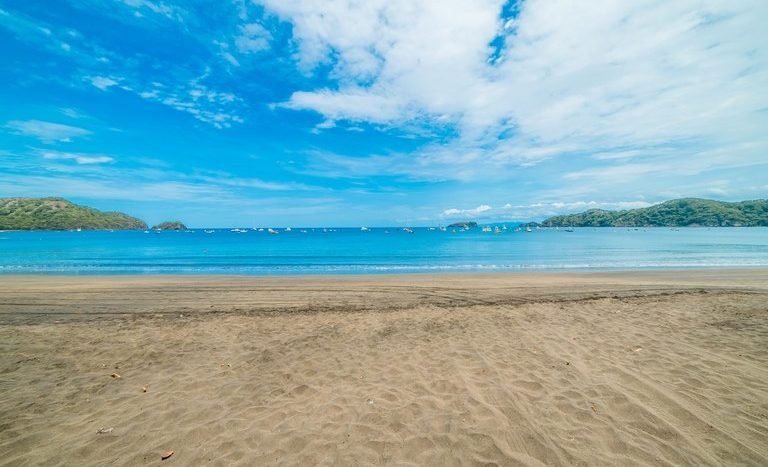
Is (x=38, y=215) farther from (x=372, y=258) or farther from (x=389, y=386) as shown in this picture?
(x=389, y=386)

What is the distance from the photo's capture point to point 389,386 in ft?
20.7

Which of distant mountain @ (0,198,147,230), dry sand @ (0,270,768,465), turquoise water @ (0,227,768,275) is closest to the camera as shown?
dry sand @ (0,270,768,465)

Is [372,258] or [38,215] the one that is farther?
[38,215]

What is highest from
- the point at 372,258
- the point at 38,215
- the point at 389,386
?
the point at 38,215

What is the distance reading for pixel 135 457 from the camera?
436 centimetres

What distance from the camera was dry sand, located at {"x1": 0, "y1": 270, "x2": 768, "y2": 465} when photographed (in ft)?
14.7

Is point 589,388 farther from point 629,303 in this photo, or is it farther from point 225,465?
point 629,303

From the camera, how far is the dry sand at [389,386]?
447 cm

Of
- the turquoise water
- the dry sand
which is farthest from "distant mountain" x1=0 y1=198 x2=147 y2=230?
the dry sand

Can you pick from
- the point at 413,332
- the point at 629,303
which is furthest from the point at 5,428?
the point at 629,303

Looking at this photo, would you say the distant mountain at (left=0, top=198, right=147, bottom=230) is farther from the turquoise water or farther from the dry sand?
the dry sand

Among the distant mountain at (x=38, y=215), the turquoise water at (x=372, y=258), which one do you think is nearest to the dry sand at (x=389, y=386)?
the turquoise water at (x=372, y=258)

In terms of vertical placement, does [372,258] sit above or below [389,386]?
below

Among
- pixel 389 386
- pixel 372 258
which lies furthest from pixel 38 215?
pixel 389 386
